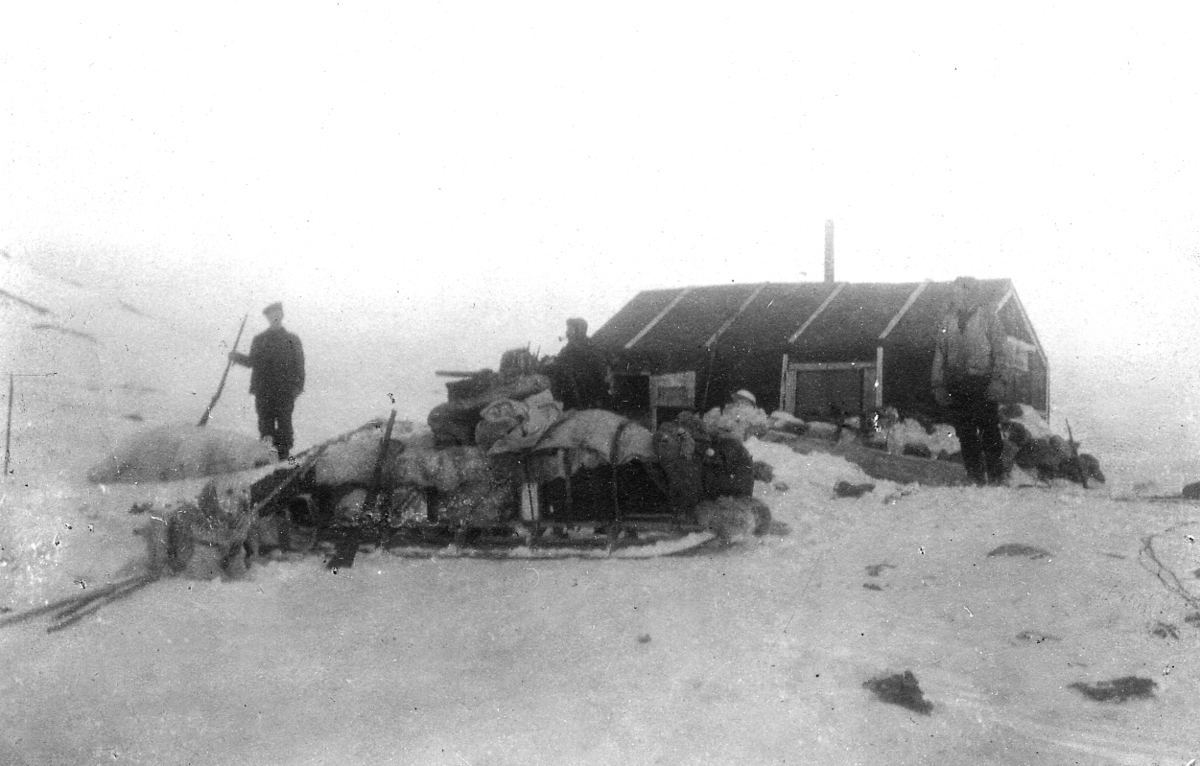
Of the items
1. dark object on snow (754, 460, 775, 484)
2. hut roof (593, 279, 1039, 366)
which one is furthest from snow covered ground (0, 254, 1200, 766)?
hut roof (593, 279, 1039, 366)

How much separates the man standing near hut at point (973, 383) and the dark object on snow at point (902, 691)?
3300 mm

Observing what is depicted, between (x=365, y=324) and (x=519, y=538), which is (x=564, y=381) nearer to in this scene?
(x=519, y=538)

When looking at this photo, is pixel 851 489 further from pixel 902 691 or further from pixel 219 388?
pixel 219 388

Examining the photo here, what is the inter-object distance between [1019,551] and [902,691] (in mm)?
1446

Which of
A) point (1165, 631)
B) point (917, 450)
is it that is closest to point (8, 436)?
point (1165, 631)

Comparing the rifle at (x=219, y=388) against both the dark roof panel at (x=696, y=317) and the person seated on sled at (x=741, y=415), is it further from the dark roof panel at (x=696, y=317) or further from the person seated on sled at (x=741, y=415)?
the person seated on sled at (x=741, y=415)

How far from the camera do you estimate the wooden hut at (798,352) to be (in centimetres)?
607

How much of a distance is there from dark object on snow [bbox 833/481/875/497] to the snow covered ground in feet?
2.48

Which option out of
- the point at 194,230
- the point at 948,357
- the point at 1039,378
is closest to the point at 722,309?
the point at 948,357

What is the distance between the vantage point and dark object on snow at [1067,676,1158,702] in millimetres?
3084

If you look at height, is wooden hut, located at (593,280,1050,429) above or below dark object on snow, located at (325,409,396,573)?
above

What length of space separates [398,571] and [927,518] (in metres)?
3.04

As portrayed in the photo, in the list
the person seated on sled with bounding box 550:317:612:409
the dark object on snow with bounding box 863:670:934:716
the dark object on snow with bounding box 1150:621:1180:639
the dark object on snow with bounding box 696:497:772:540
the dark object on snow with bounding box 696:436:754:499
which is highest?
the person seated on sled with bounding box 550:317:612:409

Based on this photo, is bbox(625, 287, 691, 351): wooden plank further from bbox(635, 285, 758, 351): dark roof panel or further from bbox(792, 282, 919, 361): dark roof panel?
bbox(792, 282, 919, 361): dark roof panel
